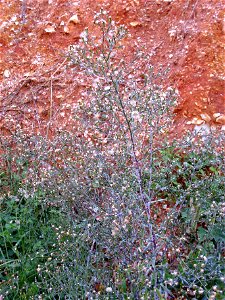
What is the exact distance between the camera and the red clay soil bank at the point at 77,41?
4090 millimetres

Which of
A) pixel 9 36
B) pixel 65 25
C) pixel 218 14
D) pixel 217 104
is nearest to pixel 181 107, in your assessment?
pixel 217 104

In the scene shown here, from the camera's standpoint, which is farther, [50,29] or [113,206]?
[50,29]

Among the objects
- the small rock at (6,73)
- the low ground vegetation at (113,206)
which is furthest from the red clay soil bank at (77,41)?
the low ground vegetation at (113,206)

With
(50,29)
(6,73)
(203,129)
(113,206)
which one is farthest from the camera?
(50,29)

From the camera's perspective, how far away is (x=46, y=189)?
365 centimetres

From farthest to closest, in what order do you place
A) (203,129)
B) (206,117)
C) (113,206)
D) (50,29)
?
(50,29), (206,117), (203,129), (113,206)

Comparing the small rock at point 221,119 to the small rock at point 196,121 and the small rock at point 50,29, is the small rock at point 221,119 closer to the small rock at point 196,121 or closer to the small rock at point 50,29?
the small rock at point 196,121

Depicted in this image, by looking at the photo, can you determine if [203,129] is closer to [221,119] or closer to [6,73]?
[221,119]

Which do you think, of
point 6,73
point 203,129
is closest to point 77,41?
point 6,73

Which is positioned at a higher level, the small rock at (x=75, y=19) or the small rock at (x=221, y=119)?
the small rock at (x=75, y=19)

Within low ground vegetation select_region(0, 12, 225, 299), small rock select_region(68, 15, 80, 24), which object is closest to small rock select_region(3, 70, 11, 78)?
small rock select_region(68, 15, 80, 24)

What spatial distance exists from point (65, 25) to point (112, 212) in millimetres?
2704

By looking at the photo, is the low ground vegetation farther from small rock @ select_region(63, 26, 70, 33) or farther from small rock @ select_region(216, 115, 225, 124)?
small rock @ select_region(63, 26, 70, 33)

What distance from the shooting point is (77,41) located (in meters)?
4.90
